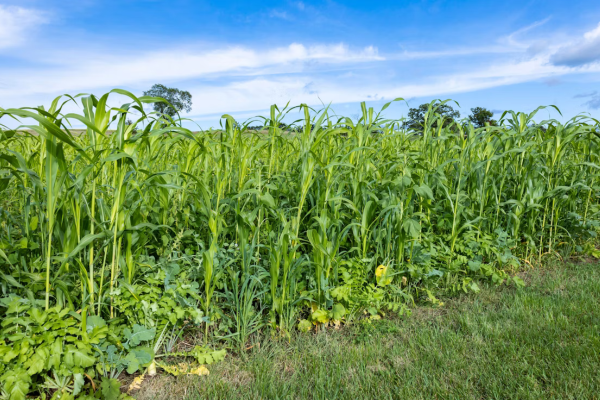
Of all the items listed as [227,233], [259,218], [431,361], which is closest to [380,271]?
[431,361]

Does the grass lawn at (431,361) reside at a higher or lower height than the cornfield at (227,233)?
lower

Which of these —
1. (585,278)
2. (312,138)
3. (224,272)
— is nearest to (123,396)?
(224,272)

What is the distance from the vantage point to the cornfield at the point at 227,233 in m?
2.00

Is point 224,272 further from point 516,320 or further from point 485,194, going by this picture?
point 485,194

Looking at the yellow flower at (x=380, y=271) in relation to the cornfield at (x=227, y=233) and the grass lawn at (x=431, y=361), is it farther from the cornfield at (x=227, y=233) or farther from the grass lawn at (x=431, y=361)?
A: the grass lawn at (x=431, y=361)

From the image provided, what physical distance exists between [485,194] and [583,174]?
1.29 m

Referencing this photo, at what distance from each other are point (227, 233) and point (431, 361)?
1.67 metres

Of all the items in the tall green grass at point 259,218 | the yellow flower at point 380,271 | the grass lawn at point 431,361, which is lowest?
the grass lawn at point 431,361

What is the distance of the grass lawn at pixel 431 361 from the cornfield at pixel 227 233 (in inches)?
6.6

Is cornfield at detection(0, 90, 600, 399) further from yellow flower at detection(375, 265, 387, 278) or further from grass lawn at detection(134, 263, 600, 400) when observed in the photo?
grass lawn at detection(134, 263, 600, 400)

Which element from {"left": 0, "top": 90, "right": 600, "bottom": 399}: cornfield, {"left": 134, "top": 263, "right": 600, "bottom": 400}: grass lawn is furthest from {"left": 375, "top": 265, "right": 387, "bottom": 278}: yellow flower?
{"left": 134, "top": 263, "right": 600, "bottom": 400}: grass lawn

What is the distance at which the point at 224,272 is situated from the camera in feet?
8.62

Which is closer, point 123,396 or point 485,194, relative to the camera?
point 123,396

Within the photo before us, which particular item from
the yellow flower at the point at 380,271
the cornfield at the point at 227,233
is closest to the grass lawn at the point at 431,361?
the cornfield at the point at 227,233
